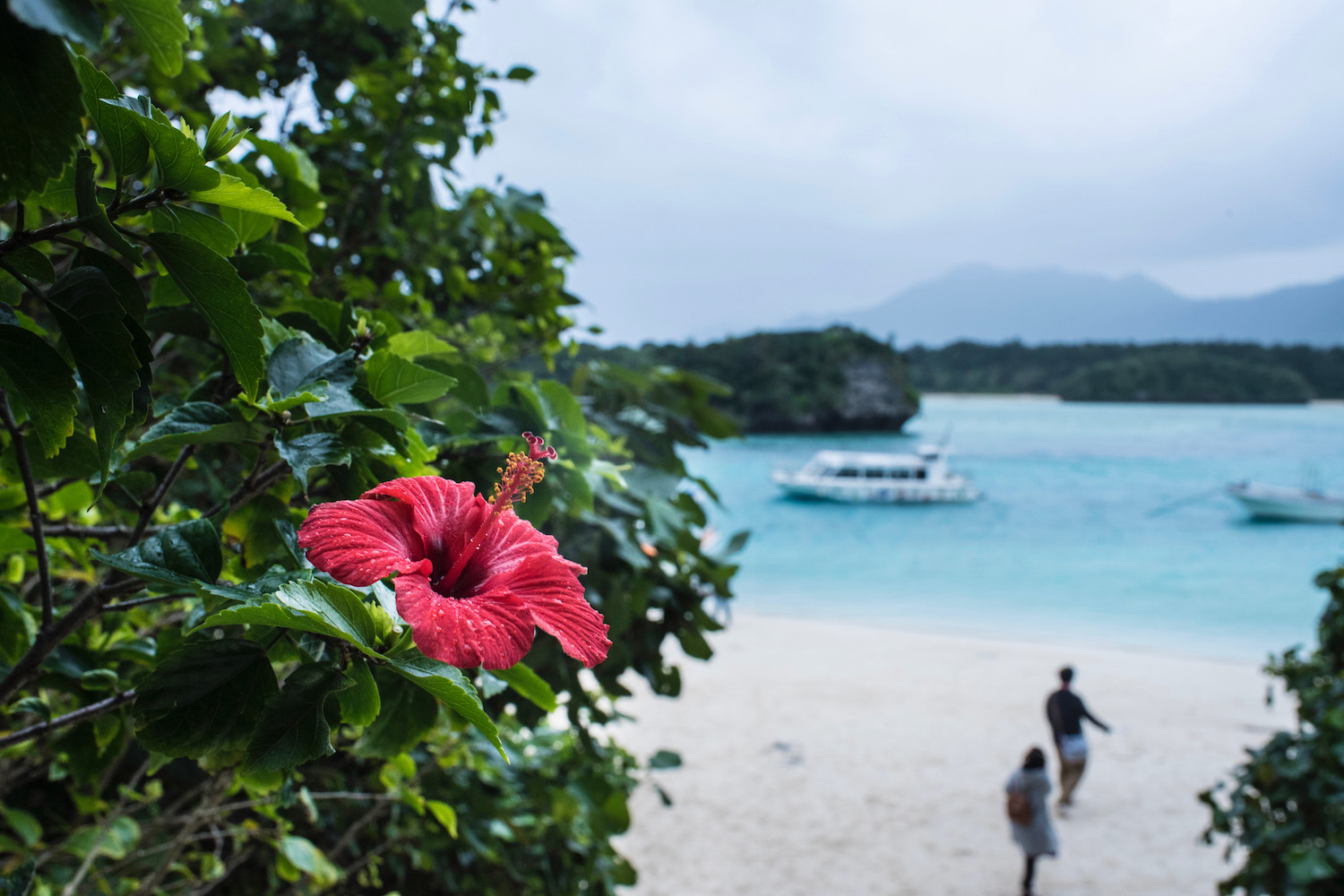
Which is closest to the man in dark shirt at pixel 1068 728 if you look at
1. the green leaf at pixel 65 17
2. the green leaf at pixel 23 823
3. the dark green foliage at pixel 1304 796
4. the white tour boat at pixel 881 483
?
the dark green foliage at pixel 1304 796

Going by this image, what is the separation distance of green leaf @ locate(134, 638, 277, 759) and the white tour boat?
30026mm

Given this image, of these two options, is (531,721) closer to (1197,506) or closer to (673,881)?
(673,881)

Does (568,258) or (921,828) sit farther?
(921,828)

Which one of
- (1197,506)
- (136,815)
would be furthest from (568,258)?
(1197,506)

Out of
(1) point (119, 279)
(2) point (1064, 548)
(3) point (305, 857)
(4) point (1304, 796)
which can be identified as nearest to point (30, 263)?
(1) point (119, 279)

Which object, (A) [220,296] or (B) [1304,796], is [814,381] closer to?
(B) [1304,796]

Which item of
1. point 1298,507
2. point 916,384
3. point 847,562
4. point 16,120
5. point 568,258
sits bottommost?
point 847,562

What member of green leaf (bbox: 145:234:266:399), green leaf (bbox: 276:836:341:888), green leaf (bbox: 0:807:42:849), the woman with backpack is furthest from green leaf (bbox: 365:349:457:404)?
the woman with backpack

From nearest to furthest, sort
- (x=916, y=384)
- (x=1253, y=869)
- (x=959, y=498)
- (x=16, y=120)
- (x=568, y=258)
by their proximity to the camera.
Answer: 1. (x=16, y=120)
2. (x=568, y=258)
3. (x=1253, y=869)
4. (x=959, y=498)
5. (x=916, y=384)

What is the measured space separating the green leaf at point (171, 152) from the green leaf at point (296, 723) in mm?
261

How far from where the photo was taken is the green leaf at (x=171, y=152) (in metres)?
0.39

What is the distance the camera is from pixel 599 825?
1.70 metres

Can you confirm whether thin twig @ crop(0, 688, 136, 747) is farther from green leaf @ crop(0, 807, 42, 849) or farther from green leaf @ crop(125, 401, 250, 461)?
green leaf @ crop(0, 807, 42, 849)

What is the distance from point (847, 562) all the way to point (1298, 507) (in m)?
15.7
